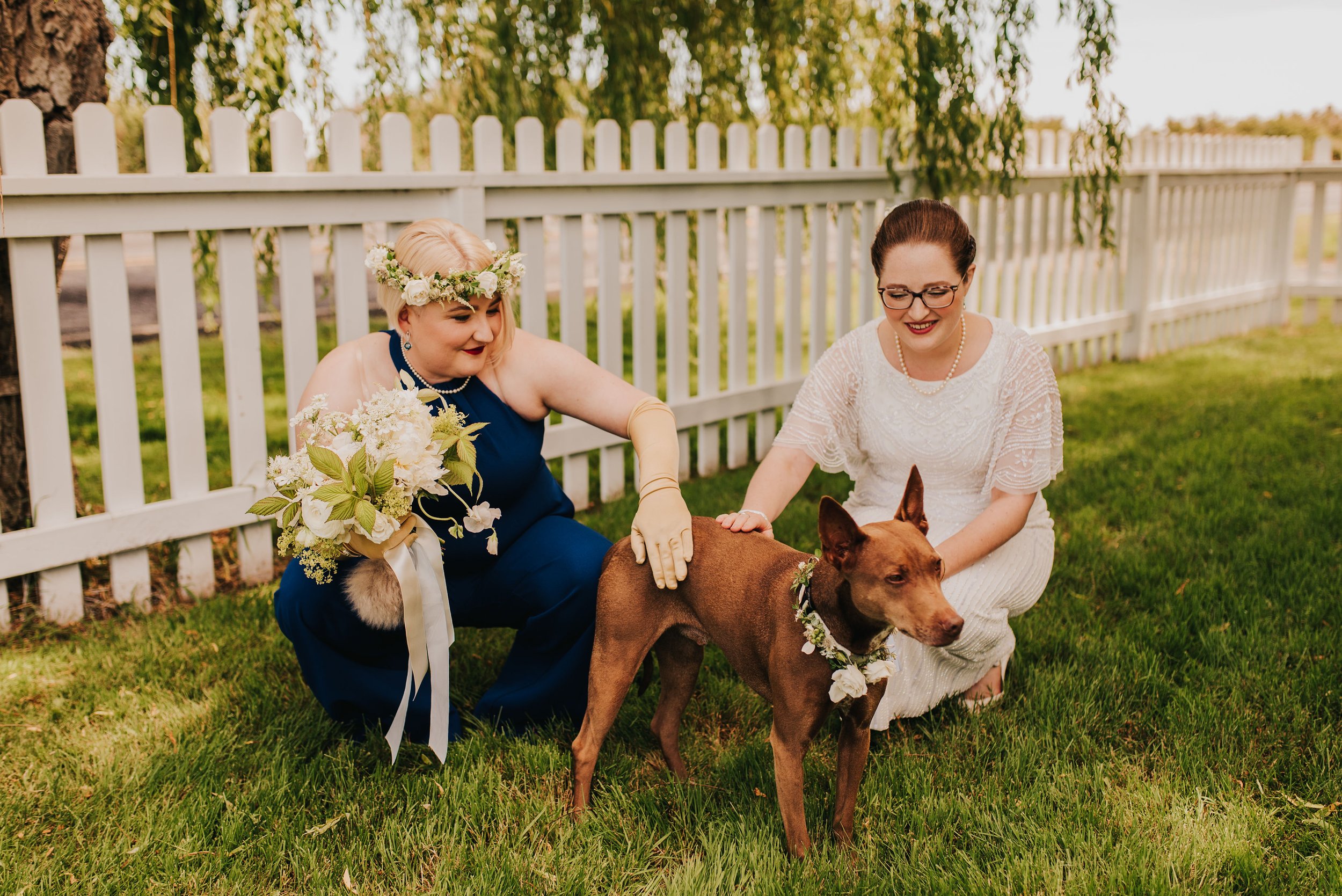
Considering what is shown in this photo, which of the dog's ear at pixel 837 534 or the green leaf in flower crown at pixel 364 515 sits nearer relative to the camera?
the dog's ear at pixel 837 534

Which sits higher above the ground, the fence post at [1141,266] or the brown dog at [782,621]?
the fence post at [1141,266]

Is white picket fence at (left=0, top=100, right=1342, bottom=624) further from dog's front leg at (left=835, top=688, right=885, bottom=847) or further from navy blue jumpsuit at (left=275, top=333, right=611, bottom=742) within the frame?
dog's front leg at (left=835, top=688, right=885, bottom=847)

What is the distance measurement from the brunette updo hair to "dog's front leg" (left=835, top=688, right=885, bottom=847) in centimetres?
121

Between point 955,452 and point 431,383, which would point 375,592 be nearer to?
point 431,383

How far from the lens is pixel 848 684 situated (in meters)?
2.24

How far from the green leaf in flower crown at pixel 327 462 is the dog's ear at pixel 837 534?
1110 millimetres

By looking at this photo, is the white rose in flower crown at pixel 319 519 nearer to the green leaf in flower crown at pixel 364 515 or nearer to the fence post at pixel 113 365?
the green leaf in flower crown at pixel 364 515

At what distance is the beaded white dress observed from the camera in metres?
3.14

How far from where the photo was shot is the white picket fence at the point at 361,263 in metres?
3.88

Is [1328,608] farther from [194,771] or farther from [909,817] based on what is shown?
[194,771]

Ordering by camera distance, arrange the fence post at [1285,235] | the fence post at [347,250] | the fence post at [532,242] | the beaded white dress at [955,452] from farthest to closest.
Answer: the fence post at [1285,235]
the fence post at [532,242]
the fence post at [347,250]
the beaded white dress at [955,452]

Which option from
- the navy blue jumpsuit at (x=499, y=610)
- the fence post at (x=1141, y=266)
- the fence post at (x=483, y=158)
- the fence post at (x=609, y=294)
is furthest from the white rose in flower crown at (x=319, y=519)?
the fence post at (x=1141, y=266)

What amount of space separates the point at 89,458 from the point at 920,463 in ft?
15.8

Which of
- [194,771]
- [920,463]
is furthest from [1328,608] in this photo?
[194,771]
